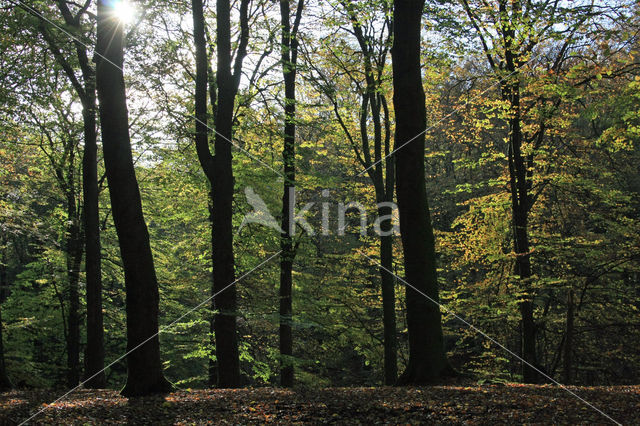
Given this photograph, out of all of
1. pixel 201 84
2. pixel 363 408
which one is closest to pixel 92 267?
pixel 201 84

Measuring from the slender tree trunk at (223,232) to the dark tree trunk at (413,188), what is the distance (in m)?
3.91

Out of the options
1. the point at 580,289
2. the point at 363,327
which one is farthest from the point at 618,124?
the point at 363,327

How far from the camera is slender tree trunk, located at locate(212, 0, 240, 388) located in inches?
370

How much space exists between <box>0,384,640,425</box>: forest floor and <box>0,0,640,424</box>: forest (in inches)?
1.8

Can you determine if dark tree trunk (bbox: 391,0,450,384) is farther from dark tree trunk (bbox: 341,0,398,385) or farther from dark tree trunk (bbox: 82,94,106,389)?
dark tree trunk (bbox: 82,94,106,389)

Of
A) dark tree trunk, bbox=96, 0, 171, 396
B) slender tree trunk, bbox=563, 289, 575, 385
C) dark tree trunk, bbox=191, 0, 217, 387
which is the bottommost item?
slender tree trunk, bbox=563, 289, 575, 385

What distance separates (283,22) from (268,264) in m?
7.01

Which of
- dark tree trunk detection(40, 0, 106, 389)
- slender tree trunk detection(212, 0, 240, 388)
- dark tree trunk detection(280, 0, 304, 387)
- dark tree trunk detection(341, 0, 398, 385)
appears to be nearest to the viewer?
slender tree trunk detection(212, 0, 240, 388)

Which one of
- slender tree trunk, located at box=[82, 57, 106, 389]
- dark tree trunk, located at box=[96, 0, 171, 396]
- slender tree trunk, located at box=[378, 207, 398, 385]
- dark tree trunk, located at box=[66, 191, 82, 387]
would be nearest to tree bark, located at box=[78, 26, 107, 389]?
slender tree trunk, located at box=[82, 57, 106, 389]

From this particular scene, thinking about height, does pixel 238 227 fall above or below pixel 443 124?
below

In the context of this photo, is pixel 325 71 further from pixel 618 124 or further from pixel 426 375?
pixel 426 375

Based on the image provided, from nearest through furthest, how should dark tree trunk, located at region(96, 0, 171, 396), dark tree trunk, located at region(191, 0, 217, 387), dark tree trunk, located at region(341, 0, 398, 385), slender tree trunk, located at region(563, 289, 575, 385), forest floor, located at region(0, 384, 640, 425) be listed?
1. forest floor, located at region(0, 384, 640, 425)
2. dark tree trunk, located at region(96, 0, 171, 396)
3. dark tree trunk, located at region(191, 0, 217, 387)
4. slender tree trunk, located at region(563, 289, 575, 385)
5. dark tree trunk, located at region(341, 0, 398, 385)

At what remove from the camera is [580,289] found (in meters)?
11.4

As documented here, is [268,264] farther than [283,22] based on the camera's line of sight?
Yes
